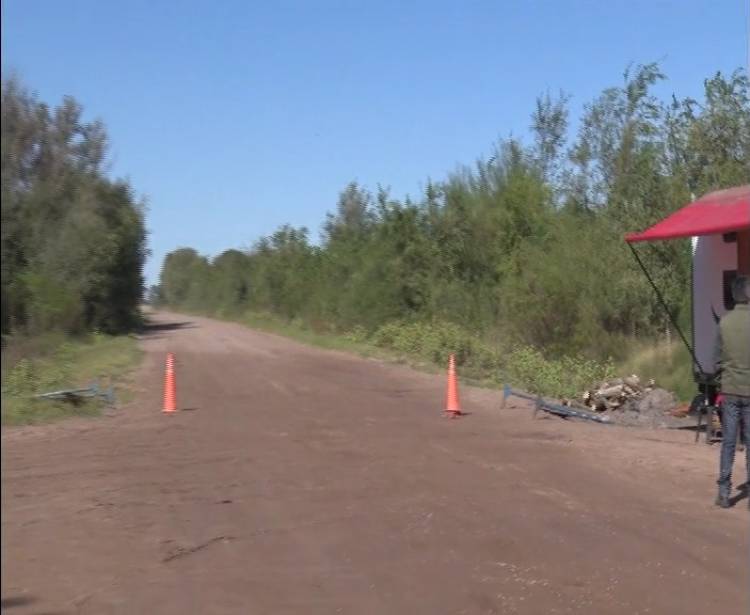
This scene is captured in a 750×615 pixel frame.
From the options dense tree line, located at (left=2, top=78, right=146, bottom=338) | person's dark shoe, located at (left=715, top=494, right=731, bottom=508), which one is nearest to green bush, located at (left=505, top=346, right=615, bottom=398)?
person's dark shoe, located at (left=715, top=494, right=731, bottom=508)

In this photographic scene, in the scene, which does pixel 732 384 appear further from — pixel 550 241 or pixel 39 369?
pixel 550 241

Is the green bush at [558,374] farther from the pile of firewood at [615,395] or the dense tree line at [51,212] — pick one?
the dense tree line at [51,212]

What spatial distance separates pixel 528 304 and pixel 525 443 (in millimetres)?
13522

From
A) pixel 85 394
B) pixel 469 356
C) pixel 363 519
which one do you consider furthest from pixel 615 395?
pixel 363 519

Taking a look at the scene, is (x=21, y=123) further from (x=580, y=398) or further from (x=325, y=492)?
(x=580, y=398)

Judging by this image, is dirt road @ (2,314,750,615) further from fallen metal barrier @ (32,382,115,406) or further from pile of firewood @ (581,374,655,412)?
pile of firewood @ (581,374,655,412)

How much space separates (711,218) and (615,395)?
7.27 m

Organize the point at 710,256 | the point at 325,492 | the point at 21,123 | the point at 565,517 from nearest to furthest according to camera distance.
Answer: the point at 21,123, the point at 565,517, the point at 325,492, the point at 710,256

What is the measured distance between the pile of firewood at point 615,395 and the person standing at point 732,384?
30.3 ft

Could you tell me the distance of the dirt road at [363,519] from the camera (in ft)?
18.9

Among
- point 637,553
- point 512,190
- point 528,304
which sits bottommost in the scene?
point 637,553

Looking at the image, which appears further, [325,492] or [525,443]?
[525,443]

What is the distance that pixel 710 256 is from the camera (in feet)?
42.8

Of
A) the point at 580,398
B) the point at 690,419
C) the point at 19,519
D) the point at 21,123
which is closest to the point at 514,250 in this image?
the point at 580,398
